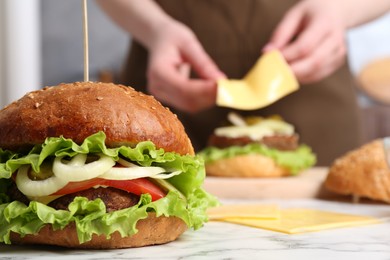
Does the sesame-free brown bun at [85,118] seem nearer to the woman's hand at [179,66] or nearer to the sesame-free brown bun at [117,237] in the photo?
the sesame-free brown bun at [117,237]

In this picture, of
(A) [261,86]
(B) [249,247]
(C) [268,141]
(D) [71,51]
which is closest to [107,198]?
(B) [249,247]

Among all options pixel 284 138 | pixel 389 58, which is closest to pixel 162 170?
pixel 284 138

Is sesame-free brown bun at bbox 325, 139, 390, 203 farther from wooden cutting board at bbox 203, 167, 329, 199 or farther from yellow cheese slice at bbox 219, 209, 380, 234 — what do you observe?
yellow cheese slice at bbox 219, 209, 380, 234

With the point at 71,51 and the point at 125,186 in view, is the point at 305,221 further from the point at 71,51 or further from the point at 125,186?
the point at 71,51

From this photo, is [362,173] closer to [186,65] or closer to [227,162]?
[227,162]

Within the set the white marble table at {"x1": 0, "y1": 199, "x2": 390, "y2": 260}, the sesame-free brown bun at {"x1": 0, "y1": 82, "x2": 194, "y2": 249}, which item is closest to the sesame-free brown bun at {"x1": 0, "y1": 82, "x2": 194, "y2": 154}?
the sesame-free brown bun at {"x1": 0, "y1": 82, "x2": 194, "y2": 249}

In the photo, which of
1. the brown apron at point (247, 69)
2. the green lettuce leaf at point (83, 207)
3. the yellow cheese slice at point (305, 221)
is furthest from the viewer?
the brown apron at point (247, 69)

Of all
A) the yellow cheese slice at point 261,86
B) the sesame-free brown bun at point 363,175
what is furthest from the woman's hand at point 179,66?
the sesame-free brown bun at point 363,175
